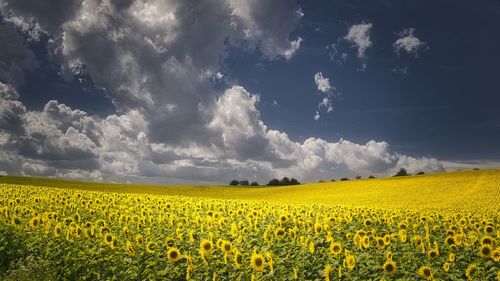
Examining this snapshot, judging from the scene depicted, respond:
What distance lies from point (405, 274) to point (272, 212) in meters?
9.49

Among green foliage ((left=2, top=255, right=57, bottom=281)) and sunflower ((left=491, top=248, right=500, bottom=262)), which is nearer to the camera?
green foliage ((left=2, top=255, right=57, bottom=281))

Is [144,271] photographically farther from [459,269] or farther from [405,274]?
[459,269]

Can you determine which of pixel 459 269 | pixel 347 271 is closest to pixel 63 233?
pixel 347 271

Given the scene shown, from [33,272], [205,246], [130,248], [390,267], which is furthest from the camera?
[130,248]

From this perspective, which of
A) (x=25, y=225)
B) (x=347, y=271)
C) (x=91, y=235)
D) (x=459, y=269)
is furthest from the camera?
(x=25, y=225)

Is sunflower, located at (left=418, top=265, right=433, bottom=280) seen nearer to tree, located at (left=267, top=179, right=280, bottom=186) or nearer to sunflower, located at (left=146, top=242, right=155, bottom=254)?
sunflower, located at (left=146, top=242, right=155, bottom=254)

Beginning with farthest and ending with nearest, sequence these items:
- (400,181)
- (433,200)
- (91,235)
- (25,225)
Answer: (400,181)
(433,200)
(25,225)
(91,235)

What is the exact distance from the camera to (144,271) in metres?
9.41

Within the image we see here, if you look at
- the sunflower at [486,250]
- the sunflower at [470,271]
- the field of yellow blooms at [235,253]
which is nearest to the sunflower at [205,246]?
the field of yellow blooms at [235,253]

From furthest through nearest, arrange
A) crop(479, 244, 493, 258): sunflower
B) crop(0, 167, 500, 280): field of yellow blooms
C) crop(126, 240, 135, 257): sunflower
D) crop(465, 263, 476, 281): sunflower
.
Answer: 1. crop(479, 244, 493, 258): sunflower
2. crop(126, 240, 135, 257): sunflower
3. crop(0, 167, 500, 280): field of yellow blooms
4. crop(465, 263, 476, 281): sunflower

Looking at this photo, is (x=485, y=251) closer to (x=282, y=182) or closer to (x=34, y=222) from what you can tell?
(x=34, y=222)

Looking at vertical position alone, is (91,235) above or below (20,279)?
above

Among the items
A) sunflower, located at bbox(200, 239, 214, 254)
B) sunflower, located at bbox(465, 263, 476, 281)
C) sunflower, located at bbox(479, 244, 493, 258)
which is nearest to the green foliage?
sunflower, located at bbox(200, 239, 214, 254)

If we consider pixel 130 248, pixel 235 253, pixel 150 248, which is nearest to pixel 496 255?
pixel 235 253
